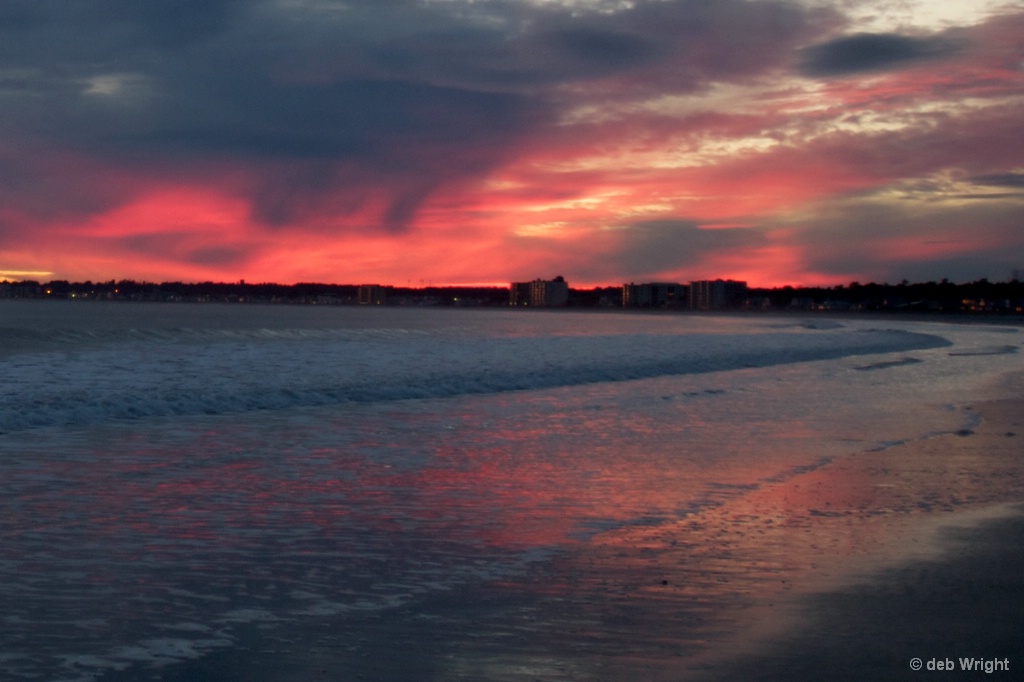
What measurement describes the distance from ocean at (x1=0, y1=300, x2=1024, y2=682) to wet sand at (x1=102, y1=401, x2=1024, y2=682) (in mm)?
28

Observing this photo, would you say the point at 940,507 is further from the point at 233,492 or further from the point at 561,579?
the point at 233,492

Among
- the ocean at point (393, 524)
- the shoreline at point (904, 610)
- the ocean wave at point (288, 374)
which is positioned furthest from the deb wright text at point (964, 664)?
the ocean wave at point (288, 374)

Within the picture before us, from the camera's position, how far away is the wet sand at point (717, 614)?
16.3 feet

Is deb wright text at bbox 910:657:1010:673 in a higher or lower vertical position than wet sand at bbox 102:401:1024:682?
higher

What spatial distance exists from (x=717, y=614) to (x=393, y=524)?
11.0 feet

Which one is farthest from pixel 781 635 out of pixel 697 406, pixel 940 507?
pixel 697 406

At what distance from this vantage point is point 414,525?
843 centimetres

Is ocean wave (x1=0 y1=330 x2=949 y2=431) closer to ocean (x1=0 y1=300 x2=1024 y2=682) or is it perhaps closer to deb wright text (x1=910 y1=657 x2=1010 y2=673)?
ocean (x1=0 y1=300 x2=1024 y2=682)

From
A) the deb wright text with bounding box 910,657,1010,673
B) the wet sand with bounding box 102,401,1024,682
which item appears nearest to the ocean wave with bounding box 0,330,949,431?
the wet sand with bounding box 102,401,1024,682

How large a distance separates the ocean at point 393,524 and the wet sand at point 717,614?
28 mm

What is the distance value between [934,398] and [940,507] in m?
12.8

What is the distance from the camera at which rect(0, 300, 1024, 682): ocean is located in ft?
17.4

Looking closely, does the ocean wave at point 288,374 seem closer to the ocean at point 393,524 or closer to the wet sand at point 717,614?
the ocean at point 393,524

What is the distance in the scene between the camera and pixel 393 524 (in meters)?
8.45
